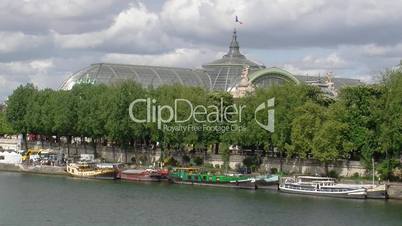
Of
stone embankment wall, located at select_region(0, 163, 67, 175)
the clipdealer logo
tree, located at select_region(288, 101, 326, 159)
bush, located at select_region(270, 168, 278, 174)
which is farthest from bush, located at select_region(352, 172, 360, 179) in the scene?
stone embankment wall, located at select_region(0, 163, 67, 175)

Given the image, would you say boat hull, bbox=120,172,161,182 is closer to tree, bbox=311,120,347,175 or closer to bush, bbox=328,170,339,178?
tree, bbox=311,120,347,175

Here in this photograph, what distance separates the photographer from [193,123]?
115062mm

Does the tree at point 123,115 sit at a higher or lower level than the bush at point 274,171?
higher

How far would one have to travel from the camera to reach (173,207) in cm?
7831

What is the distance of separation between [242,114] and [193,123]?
24.6 ft

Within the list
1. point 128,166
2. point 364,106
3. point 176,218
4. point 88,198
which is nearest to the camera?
point 176,218

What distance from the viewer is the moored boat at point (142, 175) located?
106 metres

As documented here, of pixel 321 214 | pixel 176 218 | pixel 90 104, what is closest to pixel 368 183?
pixel 321 214

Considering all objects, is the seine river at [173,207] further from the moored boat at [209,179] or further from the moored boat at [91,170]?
the moored boat at [91,170]

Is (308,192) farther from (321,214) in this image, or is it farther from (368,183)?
(321,214)

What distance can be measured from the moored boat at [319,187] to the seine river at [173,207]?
1848 millimetres

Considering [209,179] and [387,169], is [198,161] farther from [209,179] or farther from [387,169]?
[387,169]

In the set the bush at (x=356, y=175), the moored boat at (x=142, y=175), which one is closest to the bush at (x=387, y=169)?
the bush at (x=356, y=175)

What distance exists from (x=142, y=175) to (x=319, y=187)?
83.3 ft
